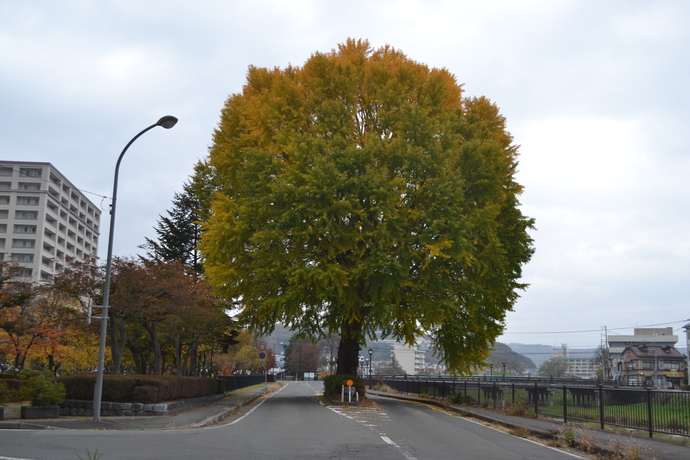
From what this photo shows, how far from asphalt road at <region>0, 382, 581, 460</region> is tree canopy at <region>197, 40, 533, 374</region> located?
7.26 m

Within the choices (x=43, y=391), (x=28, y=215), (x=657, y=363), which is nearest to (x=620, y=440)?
(x=43, y=391)

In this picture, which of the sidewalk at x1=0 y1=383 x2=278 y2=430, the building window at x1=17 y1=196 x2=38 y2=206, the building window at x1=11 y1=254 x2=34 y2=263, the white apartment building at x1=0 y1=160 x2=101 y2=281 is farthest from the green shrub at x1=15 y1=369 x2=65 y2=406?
the building window at x1=17 y1=196 x2=38 y2=206

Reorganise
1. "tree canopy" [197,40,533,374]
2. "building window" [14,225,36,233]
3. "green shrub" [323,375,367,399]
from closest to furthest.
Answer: "tree canopy" [197,40,533,374] < "green shrub" [323,375,367,399] < "building window" [14,225,36,233]

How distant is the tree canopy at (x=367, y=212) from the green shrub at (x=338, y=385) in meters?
1.62

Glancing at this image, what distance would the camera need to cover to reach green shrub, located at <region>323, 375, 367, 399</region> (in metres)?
26.7

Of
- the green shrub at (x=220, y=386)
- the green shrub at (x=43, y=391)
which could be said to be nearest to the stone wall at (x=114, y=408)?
the green shrub at (x=43, y=391)

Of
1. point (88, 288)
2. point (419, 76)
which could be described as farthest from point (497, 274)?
point (88, 288)

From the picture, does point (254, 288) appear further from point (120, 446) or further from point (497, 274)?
point (120, 446)

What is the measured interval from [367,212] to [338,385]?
7643 mm

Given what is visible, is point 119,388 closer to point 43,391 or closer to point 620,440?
point 43,391

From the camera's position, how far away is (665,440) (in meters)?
14.4

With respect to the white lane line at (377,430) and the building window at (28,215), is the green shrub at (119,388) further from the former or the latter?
the building window at (28,215)

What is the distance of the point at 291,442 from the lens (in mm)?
12812

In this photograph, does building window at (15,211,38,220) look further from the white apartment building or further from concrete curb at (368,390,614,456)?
concrete curb at (368,390,614,456)
